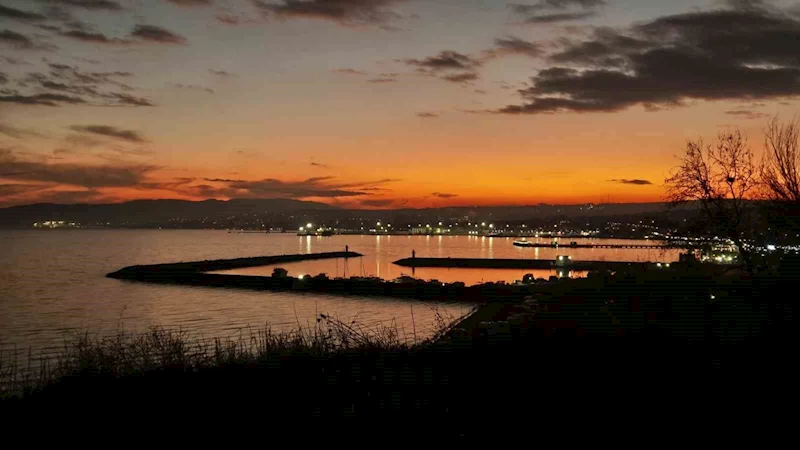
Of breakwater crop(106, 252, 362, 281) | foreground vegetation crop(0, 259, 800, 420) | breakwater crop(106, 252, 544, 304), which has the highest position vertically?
foreground vegetation crop(0, 259, 800, 420)

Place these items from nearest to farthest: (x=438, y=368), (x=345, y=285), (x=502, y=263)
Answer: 1. (x=438, y=368)
2. (x=345, y=285)
3. (x=502, y=263)

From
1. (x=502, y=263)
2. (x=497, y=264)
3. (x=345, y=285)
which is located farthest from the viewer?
(x=502, y=263)

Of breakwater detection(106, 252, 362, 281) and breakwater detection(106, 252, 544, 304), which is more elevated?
breakwater detection(106, 252, 362, 281)

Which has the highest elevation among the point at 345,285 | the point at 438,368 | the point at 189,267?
the point at 438,368

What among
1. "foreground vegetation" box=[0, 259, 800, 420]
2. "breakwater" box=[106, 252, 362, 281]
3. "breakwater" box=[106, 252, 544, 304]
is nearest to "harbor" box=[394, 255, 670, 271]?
"breakwater" box=[106, 252, 362, 281]

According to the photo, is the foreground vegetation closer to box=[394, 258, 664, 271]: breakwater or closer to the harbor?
the harbor

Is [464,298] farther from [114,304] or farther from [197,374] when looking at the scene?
[197,374]

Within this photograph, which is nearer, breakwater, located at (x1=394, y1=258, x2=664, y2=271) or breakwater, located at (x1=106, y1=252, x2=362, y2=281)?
breakwater, located at (x1=106, y1=252, x2=362, y2=281)

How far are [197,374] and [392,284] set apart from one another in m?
30.1

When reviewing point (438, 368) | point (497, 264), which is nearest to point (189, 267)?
point (497, 264)

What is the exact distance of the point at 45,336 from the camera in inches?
909

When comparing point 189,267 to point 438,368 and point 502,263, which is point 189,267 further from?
point 438,368

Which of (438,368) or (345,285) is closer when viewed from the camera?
(438,368)

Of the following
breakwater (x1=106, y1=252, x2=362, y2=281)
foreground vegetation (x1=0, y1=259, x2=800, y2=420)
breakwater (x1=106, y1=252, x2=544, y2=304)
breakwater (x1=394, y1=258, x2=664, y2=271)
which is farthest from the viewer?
breakwater (x1=394, y1=258, x2=664, y2=271)
